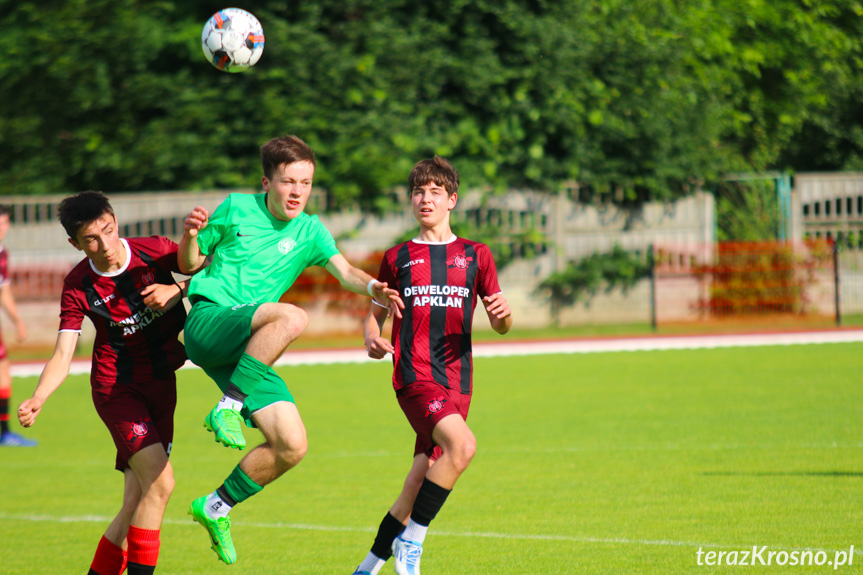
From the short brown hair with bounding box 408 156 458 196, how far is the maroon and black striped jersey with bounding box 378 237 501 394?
1.11 ft

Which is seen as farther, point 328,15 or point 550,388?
point 328,15

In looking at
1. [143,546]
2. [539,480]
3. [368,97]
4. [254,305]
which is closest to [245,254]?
[254,305]

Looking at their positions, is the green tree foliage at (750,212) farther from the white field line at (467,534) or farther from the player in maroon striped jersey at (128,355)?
the player in maroon striped jersey at (128,355)

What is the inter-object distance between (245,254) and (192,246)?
29 centimetres

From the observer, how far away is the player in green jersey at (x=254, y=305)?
183 inches

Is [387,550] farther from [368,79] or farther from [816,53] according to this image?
[816,53]

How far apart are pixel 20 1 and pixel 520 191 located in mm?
12298

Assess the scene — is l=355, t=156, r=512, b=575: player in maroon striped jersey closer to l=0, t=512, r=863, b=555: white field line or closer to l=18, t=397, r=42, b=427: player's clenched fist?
l=0, t=512, r=863, b=555: white field line

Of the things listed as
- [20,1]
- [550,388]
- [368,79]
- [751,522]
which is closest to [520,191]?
[368,79]

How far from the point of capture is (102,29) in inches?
830

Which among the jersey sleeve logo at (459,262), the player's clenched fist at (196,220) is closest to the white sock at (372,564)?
the jersey sleeve logo at (459,262)

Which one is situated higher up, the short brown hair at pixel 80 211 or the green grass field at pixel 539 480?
the short brown hair at pixel 80 211

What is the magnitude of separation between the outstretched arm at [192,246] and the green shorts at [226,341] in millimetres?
209

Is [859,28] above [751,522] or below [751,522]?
above
